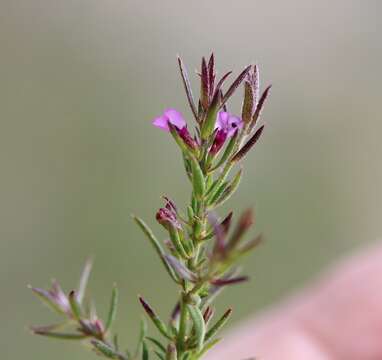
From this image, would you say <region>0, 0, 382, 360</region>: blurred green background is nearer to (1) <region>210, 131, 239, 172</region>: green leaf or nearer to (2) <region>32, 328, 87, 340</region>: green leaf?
(2) <region>32, 328, 87, 340</region>: green leaf

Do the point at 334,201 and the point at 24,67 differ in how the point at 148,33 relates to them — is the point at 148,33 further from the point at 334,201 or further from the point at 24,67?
the point at 334,201

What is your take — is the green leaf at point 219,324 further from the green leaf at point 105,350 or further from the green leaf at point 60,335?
the green leaf at point 60,335

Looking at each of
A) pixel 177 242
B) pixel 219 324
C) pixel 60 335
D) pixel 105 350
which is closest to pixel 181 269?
pixel 177 242

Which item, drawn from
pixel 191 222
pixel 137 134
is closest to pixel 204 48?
pixel 137 134

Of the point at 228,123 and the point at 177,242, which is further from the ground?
the point at 228,123

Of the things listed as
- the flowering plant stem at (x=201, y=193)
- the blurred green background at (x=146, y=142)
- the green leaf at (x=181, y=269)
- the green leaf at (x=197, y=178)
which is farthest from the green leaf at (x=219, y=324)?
the blurred green background at (x=146, y=142)

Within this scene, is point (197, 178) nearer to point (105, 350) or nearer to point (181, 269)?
point (181, 269)

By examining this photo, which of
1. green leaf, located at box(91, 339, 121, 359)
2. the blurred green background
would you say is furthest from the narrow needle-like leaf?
the blurred green background
